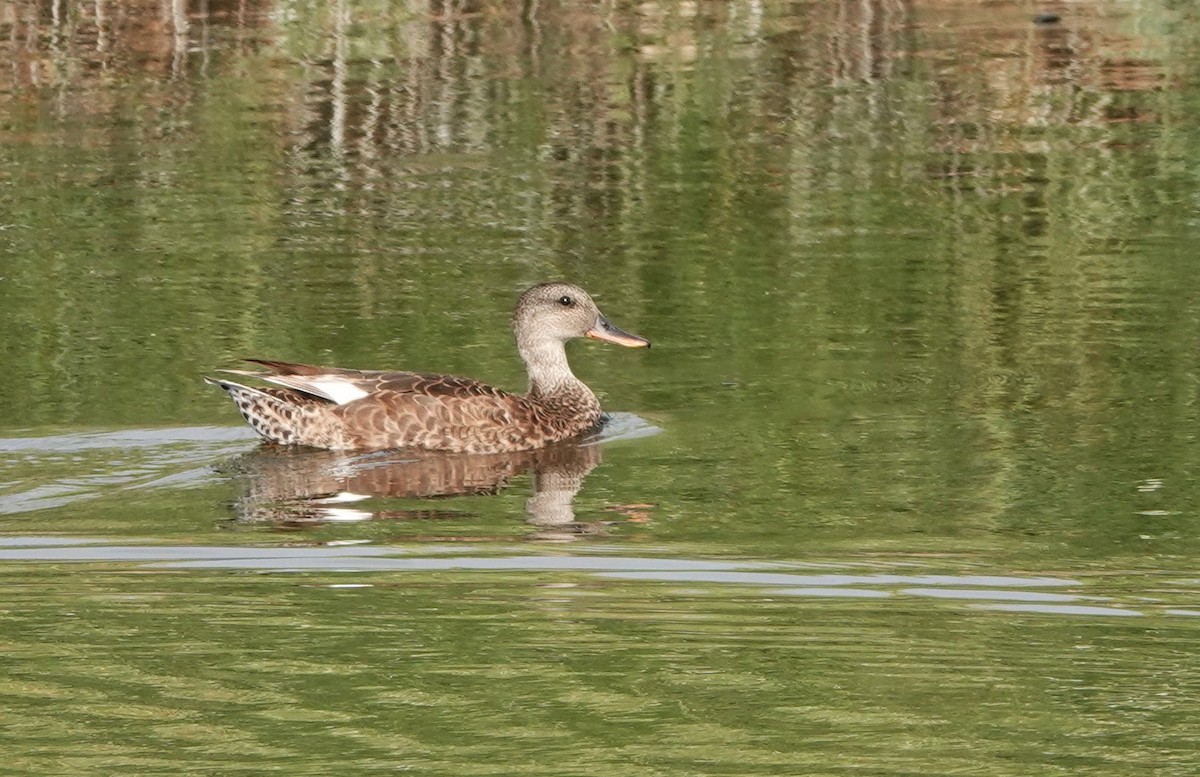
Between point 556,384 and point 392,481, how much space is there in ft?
6.05

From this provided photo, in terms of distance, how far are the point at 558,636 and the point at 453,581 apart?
2.80ft

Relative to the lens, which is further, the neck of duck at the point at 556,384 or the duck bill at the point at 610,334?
the duck bill at the point at 610,334

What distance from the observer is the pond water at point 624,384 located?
6738mm

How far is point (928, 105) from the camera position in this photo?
20.6 meters

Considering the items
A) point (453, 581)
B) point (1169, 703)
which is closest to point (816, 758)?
point (1169, 703)

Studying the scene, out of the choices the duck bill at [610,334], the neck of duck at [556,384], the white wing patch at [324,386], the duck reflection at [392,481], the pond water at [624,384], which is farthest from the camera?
the duck bill at [610,334]

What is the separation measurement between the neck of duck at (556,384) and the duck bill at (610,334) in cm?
19

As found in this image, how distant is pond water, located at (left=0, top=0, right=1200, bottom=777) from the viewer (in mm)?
6738

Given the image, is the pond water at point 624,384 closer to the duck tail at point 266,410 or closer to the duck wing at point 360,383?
the duck tail at point 266,410

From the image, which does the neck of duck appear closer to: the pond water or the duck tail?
the pond water

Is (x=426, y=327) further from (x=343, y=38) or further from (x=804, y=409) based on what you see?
(x=343, y=38)

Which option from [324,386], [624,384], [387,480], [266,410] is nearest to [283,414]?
[266,410]

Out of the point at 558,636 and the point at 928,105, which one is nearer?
the point at 558,636

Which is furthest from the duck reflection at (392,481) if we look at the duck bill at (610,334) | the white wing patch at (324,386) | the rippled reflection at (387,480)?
the duck bill at (610,334)
